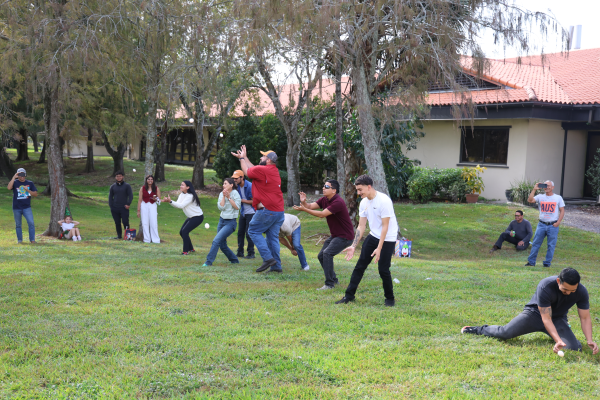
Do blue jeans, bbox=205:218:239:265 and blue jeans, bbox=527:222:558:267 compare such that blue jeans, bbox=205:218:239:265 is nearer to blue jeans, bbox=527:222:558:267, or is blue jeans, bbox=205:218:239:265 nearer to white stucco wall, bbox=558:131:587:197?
blue jeans, bbox=527:222:558:267

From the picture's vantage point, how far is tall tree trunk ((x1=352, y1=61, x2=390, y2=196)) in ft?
41.2

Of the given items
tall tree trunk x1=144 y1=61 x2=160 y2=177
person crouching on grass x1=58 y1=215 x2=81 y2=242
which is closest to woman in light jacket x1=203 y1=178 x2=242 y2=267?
tall tree trunk x1=144 y1=61 x2=160 y2=177

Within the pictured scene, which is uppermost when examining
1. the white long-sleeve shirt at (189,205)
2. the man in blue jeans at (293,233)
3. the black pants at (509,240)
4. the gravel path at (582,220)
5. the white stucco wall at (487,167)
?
the white stucco wall at (487,167)

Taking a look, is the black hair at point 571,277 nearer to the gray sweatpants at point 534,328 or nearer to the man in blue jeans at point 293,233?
the gray sweatpants at point 534,328

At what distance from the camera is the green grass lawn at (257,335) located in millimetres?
4148

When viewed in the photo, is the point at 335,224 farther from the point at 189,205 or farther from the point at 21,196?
the point at 21,196

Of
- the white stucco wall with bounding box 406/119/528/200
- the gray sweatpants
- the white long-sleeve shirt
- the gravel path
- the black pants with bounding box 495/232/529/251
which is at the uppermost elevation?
the white stucco wall with bounding box 406/119/528/200

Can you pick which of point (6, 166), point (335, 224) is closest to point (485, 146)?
point (335, 224)

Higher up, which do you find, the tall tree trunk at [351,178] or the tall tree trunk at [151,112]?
the tall tree trunk at [151,112]

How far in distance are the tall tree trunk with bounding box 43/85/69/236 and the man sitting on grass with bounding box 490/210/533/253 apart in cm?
1121

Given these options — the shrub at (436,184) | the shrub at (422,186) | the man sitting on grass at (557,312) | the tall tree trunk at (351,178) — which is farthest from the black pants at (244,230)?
the shrub at (422,186)

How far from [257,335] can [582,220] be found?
48.3 feet

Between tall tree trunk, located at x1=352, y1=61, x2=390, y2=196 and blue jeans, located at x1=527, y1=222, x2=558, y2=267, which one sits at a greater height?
tall tree trunk, located at x1=352, y1=61, x2=390, y2=196

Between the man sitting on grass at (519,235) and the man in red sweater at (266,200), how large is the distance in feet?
24.7
